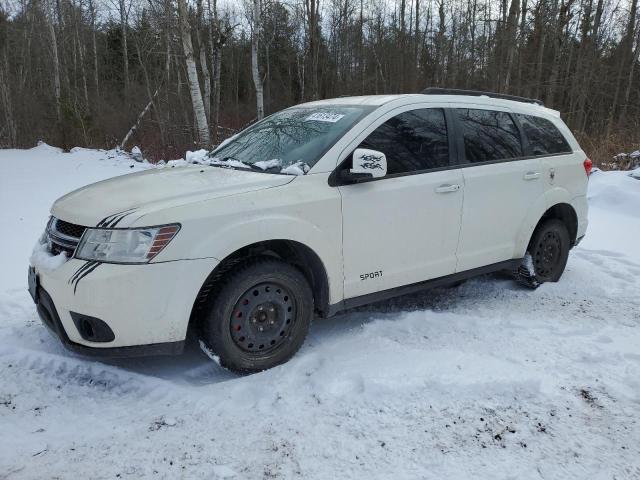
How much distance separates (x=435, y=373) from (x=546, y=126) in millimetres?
3001

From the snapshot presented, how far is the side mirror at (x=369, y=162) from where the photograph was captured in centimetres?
329

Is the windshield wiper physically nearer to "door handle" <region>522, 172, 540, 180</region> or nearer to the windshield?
the windshield

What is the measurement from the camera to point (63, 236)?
3045mm

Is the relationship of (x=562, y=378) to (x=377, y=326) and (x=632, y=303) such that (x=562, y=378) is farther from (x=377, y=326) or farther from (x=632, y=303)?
(x=632, y=303)

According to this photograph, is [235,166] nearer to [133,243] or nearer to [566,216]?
[133,243]

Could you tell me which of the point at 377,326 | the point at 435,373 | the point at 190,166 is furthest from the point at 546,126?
the point at 190,166

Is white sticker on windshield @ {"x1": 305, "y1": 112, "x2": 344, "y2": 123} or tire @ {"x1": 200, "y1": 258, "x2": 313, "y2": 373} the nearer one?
tire @ {"x1": 200, "y1": 258, "x2": 313, "y2": 373}

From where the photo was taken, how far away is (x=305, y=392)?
300 centimetres

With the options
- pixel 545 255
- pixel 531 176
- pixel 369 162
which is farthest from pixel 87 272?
pixel 545 255

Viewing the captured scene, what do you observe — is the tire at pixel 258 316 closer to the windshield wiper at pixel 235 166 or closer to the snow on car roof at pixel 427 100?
the windshield wiper at pixel 235 166

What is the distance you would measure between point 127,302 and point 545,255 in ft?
12.9

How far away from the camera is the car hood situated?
285 centimetres

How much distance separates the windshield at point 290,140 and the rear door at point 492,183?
105cm

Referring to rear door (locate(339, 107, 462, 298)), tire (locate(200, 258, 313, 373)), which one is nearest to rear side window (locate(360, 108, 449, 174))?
rear door (locate(339, 107, 462, 298))
